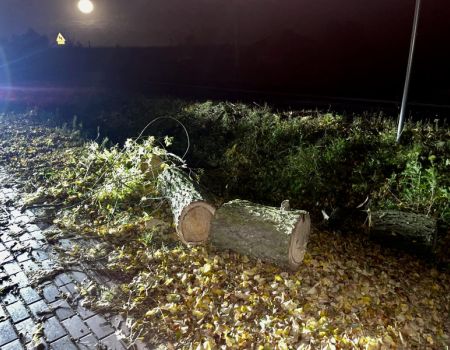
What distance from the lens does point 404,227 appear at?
13.4ft

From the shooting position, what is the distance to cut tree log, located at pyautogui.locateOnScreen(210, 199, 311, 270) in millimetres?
3539

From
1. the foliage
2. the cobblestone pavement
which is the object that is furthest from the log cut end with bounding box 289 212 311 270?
the cobblestone pavement

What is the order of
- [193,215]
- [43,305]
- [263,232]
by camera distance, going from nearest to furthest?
[43,305] → [263,232] → [193,215]

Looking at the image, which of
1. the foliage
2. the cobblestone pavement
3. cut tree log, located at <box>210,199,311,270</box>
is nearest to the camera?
the cobblestone pavement

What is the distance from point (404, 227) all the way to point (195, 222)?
2564mm

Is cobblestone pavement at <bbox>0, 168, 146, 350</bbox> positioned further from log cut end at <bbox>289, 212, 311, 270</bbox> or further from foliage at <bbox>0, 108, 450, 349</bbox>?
log cut end at <bbox>289, 212, 311, 270</bbox>

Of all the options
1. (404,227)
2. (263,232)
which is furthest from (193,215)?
(404,227)

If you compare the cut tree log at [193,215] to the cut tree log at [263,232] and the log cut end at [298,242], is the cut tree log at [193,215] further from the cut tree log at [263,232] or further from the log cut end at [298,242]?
the log cut end at [298,242]

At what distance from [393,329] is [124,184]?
394cm

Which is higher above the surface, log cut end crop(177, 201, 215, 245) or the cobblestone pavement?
log cut end crop(177, 201, 215, 245)

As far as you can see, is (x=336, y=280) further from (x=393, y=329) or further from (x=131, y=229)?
(x=131, y=229)

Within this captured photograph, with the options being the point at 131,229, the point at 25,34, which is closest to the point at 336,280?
the point at 131,229

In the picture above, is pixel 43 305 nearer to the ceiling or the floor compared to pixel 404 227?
nearer to the floor

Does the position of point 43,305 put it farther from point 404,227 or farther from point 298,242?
point 404,227
